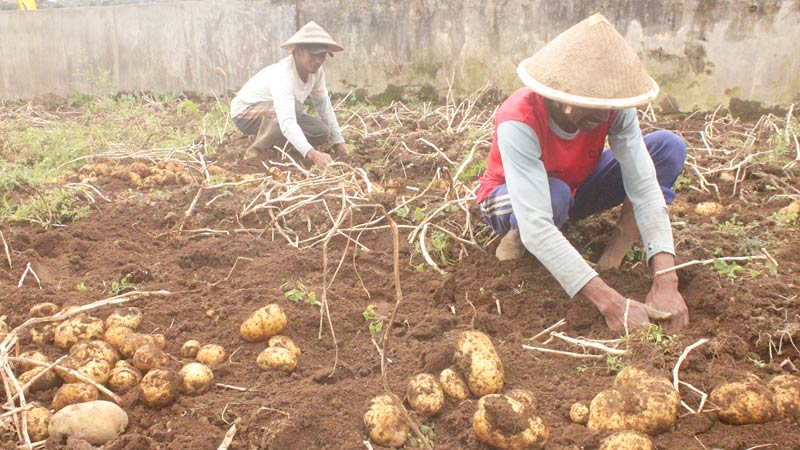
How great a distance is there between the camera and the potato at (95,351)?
2369mm

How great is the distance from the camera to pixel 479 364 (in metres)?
2.29

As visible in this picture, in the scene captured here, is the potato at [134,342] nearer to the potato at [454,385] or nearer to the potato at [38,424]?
the potato at [38,424]

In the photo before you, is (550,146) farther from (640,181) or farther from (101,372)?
(101,372)

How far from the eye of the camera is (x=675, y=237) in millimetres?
3268

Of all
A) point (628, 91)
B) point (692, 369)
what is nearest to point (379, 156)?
point (628, 91)

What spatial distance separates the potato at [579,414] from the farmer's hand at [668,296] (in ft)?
2.15

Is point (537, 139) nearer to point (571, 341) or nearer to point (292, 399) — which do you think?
point (571, 341)

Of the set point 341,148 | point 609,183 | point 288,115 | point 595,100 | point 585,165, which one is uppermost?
point 595,100

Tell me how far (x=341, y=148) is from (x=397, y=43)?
2.39 meters

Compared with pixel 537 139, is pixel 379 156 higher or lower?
lower

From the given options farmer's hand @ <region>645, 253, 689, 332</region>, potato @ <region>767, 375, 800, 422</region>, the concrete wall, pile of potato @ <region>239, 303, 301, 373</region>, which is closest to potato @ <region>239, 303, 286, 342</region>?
pile of potato @ <region>239, 303, 301, 373</region>

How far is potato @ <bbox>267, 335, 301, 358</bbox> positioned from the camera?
2570mm

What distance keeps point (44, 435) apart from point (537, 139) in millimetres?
2071

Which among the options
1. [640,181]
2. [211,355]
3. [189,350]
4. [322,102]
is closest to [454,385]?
[211,355]
